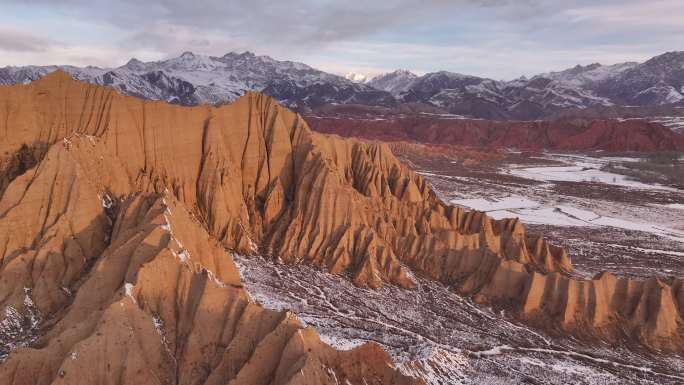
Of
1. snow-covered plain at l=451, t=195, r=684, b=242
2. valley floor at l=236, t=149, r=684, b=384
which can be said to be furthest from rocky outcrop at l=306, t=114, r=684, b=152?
valley floor at l=236, t=149, r=684, b=384

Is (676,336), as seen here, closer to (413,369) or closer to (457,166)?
(413,369)

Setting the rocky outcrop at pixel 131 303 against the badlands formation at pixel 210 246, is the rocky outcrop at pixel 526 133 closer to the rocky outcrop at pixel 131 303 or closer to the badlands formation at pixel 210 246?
the badlands formation at pixel 210 246

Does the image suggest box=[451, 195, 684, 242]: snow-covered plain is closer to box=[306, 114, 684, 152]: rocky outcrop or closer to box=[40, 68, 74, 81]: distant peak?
box=[40, 68, 74, 81]: distant peak

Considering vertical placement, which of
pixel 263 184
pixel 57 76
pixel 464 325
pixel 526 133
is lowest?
pixel 464 325

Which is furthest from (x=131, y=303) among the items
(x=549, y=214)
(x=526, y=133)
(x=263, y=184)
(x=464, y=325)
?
(x=526, y=133)

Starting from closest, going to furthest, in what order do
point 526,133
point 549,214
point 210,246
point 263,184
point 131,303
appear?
point 131,303
point 210,246
point 263,184
point 549,214
point 526,133

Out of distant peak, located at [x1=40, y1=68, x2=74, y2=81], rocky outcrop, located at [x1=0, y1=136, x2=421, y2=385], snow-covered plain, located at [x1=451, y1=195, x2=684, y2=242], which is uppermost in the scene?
A: distant peak, located at [x1=40, y1=68, x2=74, y2=81]

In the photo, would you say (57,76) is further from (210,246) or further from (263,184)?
(210,246)
